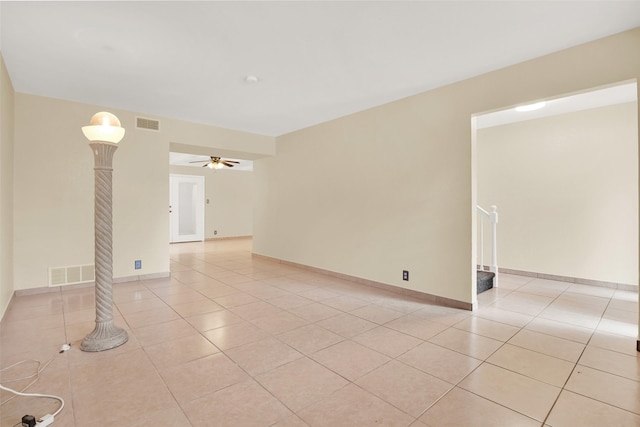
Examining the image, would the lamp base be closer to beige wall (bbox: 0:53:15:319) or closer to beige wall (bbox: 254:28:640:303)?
beige wall (bbox: 0:53:15:319)

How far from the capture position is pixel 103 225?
2.54 metres

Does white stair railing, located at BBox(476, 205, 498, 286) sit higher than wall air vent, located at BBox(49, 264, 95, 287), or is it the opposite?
white stair railing, located at BBox(476, 205, 498, 286)

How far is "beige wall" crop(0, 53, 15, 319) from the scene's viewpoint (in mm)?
2943

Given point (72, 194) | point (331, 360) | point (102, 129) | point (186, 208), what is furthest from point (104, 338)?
point (186, 208)

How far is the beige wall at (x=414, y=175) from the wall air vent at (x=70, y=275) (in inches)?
123

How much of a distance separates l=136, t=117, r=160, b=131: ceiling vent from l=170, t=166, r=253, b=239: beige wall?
4717 millimetres

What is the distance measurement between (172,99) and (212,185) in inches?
236

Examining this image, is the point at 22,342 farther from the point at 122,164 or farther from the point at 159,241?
the point at 122,164

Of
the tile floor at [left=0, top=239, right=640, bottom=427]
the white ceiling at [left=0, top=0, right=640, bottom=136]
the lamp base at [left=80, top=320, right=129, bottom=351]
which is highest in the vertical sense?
the white ceiling at [left=0, top=0, right=640, bottom=136]

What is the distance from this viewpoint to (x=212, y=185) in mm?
9797

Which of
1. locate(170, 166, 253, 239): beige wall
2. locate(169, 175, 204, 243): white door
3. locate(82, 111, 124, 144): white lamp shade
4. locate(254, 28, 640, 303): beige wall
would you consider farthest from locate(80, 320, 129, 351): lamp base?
locate(170, 166, 253, 239): beige wall

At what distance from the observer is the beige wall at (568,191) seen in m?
4.22

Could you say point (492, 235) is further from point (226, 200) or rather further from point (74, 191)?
point (226, 200)

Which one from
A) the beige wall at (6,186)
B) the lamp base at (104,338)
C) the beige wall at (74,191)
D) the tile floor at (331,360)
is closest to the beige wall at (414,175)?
the tile floor at (331,360)
